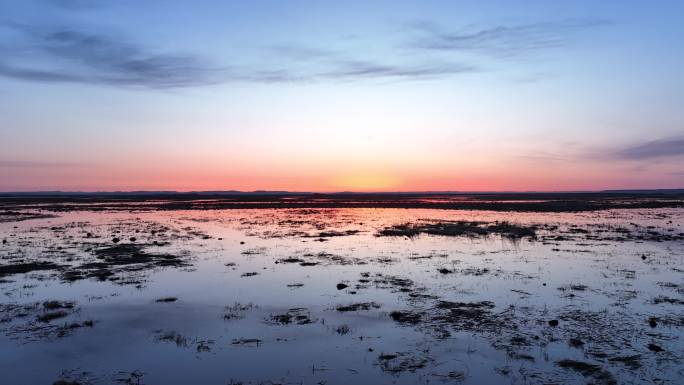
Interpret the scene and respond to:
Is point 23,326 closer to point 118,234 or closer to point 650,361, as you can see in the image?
point 650,361

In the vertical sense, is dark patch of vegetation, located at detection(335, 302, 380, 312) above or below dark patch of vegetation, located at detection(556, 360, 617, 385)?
above

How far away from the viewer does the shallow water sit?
391 inches

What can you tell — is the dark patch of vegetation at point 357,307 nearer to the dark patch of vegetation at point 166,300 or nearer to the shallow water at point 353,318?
the shallow water at point 353,318

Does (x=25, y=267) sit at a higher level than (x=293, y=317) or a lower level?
higher

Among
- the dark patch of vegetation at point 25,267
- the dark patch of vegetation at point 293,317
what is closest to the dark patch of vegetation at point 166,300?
the dark patch of vegetation at point 293,317

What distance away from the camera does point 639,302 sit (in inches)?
591

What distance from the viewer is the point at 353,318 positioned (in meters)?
13.7

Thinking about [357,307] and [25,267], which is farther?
[25,267]

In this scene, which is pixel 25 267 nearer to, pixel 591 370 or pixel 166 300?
pixel 166 300

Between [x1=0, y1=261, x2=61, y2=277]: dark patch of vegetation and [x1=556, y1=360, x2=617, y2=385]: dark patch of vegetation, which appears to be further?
[x1=0, y1=261, x2=61, y2=277]: dark patch of vegetation

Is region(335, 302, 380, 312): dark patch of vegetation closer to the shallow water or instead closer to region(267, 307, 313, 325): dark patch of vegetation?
the shallow water

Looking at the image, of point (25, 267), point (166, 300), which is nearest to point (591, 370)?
point (166, 300)

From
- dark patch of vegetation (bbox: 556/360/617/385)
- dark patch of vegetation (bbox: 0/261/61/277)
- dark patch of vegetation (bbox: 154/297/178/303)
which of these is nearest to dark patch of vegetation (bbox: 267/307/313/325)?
dark patch of vegetation (bbox: 154/297/178/303)

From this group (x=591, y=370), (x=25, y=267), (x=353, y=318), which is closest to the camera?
(x=591, y=370)
